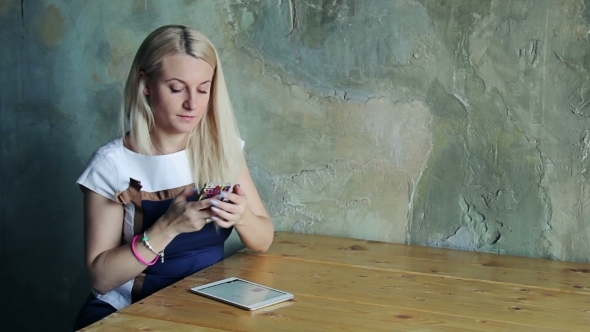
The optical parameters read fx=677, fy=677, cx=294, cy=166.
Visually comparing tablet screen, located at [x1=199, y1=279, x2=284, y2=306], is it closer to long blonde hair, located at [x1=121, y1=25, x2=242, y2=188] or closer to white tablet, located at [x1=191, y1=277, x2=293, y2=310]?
white tablet, located at [x1=191, y1=277, x2=293, y2=310]

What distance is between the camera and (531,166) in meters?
2.54

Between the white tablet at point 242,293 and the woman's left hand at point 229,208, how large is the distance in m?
0.19

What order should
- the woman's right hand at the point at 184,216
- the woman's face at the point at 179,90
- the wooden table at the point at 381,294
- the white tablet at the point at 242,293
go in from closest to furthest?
the wooden table at the point at 381,294 → the white tablet at the point at 242,293 → the woman's right hand at the point at 184,216 → the woman's face at the point at 179,90

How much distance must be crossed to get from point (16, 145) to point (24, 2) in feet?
2.17

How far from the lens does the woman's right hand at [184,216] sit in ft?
6.84

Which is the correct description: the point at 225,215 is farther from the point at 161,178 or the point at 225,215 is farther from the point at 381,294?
the point at 381,294

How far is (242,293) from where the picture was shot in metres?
1.99

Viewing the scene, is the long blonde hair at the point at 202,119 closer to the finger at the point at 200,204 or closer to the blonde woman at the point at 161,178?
the blonde woman at the point at 161,178

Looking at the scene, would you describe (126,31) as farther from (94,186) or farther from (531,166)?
(531,166)

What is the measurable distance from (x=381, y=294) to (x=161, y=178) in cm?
84

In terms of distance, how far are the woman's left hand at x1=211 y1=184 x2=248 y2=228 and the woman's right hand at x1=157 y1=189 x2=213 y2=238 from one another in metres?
0.02

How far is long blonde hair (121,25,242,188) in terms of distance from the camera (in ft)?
7.43

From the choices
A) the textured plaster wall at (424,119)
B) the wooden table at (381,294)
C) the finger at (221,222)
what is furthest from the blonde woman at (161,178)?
the textured plaster wall at (424,119)

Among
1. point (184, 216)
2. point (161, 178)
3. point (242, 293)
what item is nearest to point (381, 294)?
point (242, 293)
